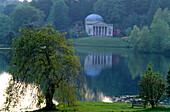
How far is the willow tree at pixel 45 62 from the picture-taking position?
20344 millimetres

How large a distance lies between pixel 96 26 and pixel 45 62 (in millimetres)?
113849

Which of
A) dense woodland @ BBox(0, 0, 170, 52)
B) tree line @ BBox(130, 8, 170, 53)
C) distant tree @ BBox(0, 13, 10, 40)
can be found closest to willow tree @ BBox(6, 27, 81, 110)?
tree line @ BBox(130, 8, 170, 53)

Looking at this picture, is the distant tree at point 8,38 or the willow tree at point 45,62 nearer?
the willow tree at point 45,62

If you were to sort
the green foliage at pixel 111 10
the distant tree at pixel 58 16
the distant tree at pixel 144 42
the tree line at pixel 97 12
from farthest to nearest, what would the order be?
the green foliage at pixel 111 10 < the distant tree at pixel 58 16 < the tree line at pixel 97 12 < the distant tree at pixel 144 42

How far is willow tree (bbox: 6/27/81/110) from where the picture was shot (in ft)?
66.7

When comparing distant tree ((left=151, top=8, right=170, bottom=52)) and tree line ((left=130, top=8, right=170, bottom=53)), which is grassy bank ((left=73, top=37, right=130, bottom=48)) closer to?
tree line ((left=130, top=8, right=170, bottom=53))

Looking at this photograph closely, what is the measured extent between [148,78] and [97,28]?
376ft

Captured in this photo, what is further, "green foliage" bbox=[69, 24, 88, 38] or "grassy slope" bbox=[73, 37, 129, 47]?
"green foliage" bbox=[69, 24, 88, 38]

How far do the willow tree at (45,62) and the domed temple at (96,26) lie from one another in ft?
360

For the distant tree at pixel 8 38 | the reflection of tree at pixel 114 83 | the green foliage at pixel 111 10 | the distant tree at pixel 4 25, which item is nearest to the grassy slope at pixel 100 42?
the green foliage at pixel 111 10

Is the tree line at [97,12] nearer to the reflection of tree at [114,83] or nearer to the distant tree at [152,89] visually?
the reflection of tree at [114,83]

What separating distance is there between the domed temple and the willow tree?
110 meters

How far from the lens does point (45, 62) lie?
20.8m

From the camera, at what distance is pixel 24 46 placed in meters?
19.9
